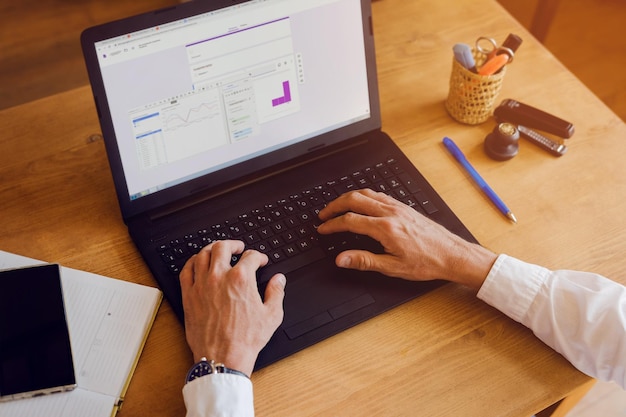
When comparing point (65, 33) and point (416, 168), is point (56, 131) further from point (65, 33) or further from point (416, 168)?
point (65, 33)

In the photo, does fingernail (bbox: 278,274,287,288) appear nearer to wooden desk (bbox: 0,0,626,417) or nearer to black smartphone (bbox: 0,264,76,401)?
wooden desk (bbox: 0,0,626,417)

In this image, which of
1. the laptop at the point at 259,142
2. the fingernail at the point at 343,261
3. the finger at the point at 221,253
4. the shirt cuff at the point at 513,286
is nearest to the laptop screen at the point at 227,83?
the laptop at the point at 259,142

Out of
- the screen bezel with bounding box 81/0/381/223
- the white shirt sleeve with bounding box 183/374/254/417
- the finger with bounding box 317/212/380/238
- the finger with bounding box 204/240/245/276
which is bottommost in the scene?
the white shirt sleeve with bounding box 183/374/254/417

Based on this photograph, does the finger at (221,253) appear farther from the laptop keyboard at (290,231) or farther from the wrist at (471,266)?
the wrist at (471,266)

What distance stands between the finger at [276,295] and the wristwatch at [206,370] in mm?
104

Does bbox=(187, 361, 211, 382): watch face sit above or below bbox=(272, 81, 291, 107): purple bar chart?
below

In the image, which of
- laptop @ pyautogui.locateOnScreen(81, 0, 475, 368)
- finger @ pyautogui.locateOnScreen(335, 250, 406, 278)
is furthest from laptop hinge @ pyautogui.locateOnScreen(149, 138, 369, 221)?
finger @ pyautogui.locateOnScreen(335, 250, 406, 278)

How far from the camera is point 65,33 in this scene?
2.69 meters

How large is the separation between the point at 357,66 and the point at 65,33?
1992mm

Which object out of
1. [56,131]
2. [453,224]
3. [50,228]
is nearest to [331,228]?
[453,224]

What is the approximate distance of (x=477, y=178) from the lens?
116cm

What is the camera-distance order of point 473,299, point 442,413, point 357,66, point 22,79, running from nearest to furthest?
point 442,413, point 473,299, point 357,66, point 22,79

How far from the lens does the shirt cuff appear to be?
0.94 meters

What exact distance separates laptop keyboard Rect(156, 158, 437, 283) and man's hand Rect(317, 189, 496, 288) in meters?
0.03
